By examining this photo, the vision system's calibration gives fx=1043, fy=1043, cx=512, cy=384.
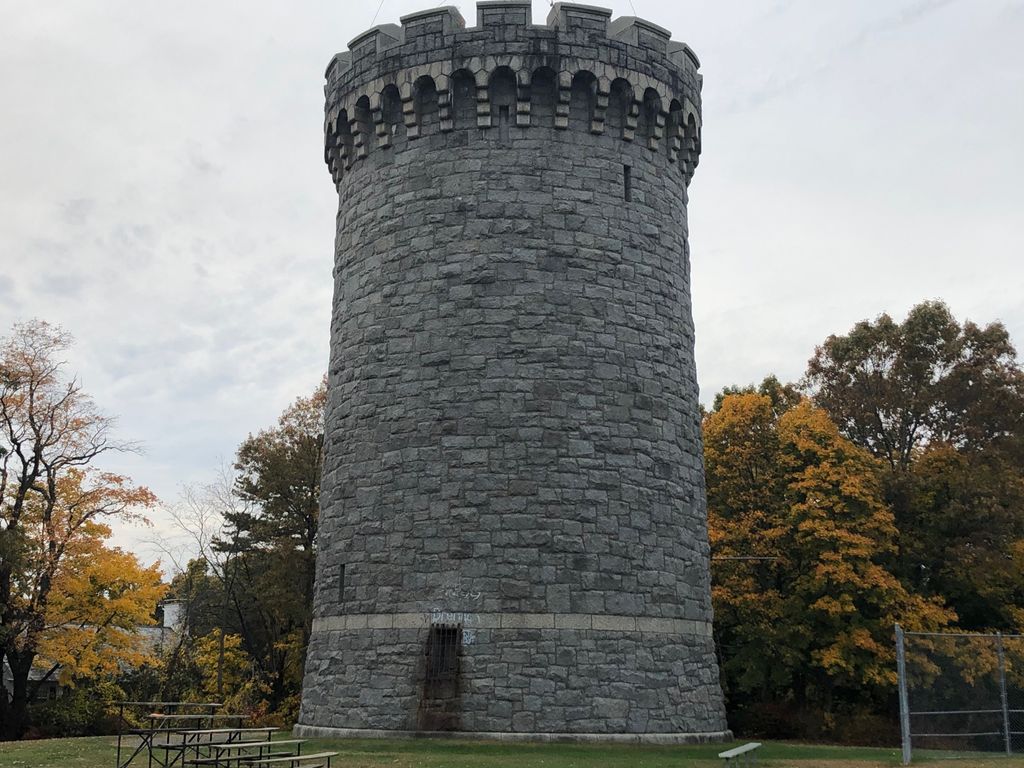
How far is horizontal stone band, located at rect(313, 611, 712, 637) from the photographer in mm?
14422

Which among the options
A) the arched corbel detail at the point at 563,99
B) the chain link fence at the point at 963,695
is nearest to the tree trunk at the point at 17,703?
the arched corbel detail at the point at 563,99

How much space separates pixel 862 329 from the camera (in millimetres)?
29922

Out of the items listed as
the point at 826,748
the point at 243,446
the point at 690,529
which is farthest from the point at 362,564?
the point at 243,446

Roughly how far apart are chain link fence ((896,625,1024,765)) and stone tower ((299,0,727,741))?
3280 mm

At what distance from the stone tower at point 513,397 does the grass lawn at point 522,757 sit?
56cm

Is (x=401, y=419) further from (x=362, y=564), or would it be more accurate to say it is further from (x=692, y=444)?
(x=692, y=444)

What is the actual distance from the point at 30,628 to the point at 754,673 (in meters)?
17.2

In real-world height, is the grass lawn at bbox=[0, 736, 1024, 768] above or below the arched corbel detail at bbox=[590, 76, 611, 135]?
below

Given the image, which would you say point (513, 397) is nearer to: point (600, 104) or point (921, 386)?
point (600, 104)

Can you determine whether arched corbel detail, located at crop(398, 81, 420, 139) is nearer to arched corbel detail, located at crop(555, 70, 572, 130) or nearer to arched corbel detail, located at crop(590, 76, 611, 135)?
arched corbel detail, located at crop(555, 70, 572, 130)

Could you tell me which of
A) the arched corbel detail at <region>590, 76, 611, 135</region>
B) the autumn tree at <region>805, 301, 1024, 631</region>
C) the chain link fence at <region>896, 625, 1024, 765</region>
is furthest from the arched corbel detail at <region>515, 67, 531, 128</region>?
the autumn tree at <region>805, 301, 1024, 631</region>

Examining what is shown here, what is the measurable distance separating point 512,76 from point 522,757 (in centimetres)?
1007

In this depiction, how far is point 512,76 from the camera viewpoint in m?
16.4

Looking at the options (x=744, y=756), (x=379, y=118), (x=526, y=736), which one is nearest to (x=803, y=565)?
(x=744, y=756)
